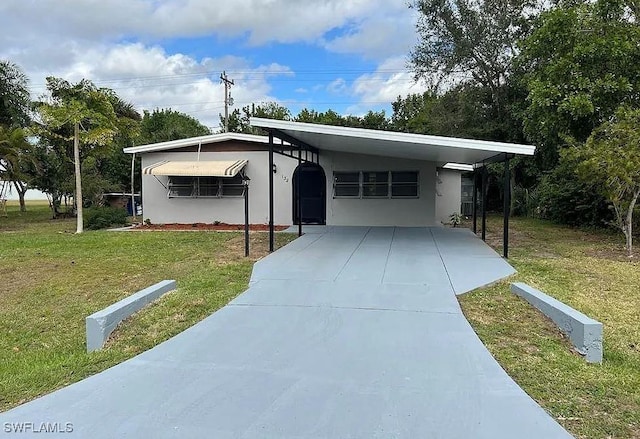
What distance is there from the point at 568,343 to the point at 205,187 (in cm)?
1255

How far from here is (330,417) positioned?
9.25 feet

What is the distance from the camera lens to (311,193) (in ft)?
47.9

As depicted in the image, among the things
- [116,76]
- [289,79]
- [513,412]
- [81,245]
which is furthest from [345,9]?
[116,76]

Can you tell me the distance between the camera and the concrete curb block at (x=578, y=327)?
12.7 ft

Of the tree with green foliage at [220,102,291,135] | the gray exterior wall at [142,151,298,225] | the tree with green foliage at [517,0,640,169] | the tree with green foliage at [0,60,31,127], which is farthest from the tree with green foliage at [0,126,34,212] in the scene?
the tree with green foliage at [220,102,291,135]

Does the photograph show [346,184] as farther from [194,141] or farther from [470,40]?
[470,40]

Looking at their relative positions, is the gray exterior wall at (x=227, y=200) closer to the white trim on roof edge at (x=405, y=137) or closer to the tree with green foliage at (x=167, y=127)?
the white trim on roof edge at (x=405, y=137)

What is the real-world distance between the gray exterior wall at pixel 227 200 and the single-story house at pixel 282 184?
0.03 metres

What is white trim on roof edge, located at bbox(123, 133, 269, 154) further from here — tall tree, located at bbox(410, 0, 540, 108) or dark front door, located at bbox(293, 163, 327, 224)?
tall tree, located at bbox(410, 0, 540, 108)

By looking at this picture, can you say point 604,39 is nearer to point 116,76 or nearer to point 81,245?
point 81,245

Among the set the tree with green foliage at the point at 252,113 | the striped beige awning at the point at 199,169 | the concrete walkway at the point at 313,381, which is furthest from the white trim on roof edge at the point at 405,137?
the tree with green foliage at the point at 252,113

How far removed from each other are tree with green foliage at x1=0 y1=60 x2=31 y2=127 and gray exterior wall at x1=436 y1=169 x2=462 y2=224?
1658cm

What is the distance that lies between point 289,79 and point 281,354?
28.8 metres

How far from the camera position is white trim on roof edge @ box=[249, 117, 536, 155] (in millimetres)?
7707
